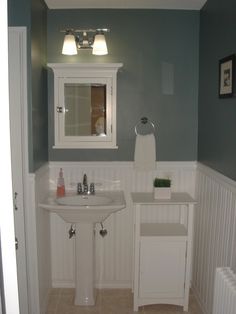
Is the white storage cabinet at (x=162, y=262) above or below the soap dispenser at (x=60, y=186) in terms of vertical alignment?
below

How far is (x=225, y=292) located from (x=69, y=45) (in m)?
2.13

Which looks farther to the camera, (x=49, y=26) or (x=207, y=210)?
(x=49, y=26)

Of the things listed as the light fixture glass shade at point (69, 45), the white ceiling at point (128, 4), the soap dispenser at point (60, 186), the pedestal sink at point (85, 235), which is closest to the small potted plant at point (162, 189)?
the pedestal sink at point (85, 235)

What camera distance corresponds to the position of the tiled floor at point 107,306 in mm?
2807

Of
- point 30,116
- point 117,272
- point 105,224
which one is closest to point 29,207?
point 30,116

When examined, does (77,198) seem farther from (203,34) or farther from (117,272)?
(203,34)

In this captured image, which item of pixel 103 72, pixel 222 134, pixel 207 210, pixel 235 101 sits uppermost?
pixel 103 72

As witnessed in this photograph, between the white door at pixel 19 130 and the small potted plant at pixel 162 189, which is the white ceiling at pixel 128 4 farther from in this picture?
the small potted plant at pixel 162 189

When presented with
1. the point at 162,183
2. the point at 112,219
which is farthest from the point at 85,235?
the point at 162,183

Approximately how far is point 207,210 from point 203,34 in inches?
57.8

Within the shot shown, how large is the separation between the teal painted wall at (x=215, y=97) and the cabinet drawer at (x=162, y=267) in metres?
0.75

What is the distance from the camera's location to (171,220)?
10.2ft

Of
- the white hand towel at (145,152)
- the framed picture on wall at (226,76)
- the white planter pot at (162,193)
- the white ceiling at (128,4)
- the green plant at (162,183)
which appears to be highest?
the white ceiling at (128,4)

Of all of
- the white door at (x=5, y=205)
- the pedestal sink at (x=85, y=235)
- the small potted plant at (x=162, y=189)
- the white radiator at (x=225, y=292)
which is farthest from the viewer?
the small potted plant at (x=162, y=189)
